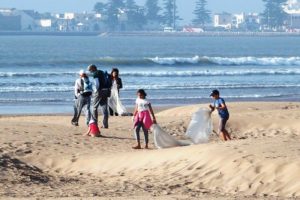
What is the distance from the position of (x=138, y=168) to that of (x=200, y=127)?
3192 mm

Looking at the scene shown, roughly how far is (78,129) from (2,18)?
170234 millimetres

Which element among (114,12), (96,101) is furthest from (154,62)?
(114,12)

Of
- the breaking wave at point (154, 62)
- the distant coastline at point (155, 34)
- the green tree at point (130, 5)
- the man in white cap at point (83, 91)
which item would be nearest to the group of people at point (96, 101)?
the man in white cap at point (83, 91)

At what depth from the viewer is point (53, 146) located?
1692 centimetres

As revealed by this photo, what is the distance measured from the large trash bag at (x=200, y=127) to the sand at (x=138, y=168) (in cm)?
120

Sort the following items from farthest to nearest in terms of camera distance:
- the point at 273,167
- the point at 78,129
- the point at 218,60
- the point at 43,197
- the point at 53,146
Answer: the point at 218,60 → the point at 78,129 → the point at 53,146 → the point at 273,167 → the point at 43,197

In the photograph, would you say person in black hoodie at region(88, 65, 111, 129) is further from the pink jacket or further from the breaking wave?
the breaking wave

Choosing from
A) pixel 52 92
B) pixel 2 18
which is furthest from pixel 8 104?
pixel 2 18

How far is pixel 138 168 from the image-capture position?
48.3ft

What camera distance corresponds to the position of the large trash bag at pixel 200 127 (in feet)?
57.9

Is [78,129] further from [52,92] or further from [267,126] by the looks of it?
[52,92]

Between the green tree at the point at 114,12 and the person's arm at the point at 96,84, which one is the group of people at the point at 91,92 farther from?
the green tree at the point at 114,12

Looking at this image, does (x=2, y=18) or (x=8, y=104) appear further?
(x=2, y=18)

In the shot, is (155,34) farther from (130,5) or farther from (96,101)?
(96,101)
